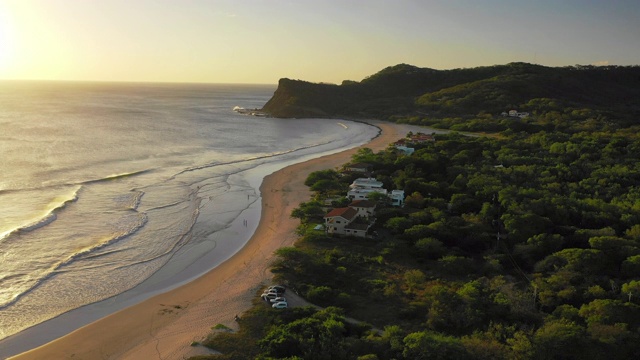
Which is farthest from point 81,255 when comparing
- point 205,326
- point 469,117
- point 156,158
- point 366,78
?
point 366,78

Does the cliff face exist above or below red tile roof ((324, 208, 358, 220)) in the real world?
above

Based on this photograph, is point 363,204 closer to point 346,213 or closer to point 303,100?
point 346,213

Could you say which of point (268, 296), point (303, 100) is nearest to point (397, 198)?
point (268, 296)

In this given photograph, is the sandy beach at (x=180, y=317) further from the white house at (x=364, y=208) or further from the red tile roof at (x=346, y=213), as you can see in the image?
the white house at (x=364, y=208)

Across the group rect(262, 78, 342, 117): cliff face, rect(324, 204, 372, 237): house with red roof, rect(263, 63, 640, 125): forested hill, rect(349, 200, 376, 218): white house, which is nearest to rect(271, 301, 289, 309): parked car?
rect(324, 204, 372, 237): house with red roof

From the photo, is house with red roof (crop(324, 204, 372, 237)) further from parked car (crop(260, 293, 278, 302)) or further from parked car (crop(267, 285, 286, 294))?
parked car (crop(260, 293, 278, 302))

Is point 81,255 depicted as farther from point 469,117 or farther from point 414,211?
point 469,117
